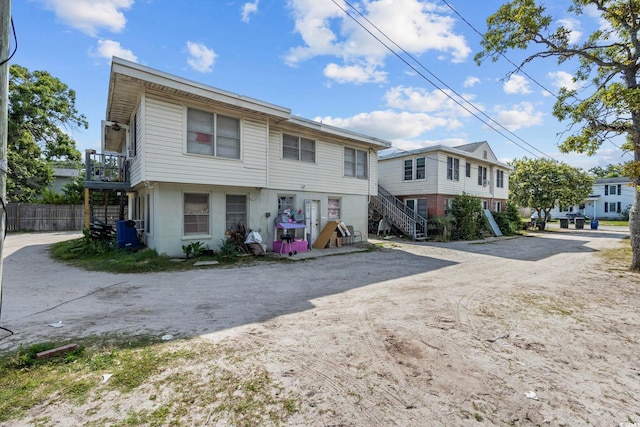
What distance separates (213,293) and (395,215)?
13.3 m

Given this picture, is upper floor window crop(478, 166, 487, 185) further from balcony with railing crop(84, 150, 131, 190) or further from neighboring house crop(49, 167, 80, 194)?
neighboring house crop(49, 167, 80, 194)

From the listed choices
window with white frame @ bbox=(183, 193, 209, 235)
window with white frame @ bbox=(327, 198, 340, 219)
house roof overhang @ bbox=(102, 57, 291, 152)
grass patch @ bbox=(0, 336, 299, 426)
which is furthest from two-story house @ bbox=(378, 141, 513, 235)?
grass patch @ bbox=(0, 336, 299, 426)

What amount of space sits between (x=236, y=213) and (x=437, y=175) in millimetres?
12535

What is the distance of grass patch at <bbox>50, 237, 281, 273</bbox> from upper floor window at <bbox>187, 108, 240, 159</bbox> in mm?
3345

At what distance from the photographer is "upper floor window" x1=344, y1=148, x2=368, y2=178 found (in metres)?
14.2

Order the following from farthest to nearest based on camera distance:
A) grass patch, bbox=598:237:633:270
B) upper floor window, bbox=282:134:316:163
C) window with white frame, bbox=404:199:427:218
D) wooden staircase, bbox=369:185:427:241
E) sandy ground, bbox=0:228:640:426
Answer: window with white frame, bbox=404:199:427:218 → wooden staircase, bbox=369:185:427:241 → upper floor window, bbox=282:134:316:163 → grass patch, bbox=598:237:633:270 → sandy ground, bbox=0:228:640:426

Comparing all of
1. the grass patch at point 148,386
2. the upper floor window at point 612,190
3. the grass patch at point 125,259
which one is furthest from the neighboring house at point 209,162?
the upper floor window at point 612,190

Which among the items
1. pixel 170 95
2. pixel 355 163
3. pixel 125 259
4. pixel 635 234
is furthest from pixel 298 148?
pixel 635 234

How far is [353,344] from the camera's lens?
12.0ft

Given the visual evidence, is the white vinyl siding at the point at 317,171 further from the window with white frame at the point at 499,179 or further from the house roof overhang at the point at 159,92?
the window with white frame at the point at 499,179

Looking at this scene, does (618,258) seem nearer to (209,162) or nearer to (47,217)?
(209,162)

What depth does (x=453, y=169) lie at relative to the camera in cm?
1906

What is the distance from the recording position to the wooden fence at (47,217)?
19.1m

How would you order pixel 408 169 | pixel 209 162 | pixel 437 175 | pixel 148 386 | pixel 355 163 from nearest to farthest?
pixel 148 386
pixel 209 162
pixel 355 163
pixel 437 175
pixel 408 169
